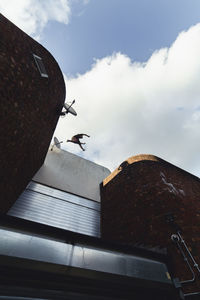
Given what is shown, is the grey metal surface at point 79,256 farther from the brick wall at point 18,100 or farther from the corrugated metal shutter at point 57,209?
the corrugated metal shutter at point 57,209

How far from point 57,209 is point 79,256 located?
3971 mm

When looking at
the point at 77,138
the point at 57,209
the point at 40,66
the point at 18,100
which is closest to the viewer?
the point at 18,100

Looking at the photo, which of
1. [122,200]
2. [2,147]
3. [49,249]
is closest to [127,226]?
[122,200]

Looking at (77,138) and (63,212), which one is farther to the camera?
(77,138)

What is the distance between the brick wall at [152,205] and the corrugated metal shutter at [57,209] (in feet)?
2.22

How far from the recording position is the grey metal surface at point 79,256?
263 centimetres

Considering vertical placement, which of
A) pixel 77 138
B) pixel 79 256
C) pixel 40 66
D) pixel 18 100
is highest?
pixel 77 138

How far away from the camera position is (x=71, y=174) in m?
9.09

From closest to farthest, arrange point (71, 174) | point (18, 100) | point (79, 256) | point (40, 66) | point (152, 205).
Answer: point (79, 256)
point (18, 100)
point (152, 205)
point (40, 66)
point (71, 174)

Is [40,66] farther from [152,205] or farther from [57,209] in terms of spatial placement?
[152,205]

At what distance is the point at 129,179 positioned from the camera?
6680mm

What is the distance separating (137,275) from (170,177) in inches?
153

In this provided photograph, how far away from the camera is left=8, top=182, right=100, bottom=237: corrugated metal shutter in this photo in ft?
19.5

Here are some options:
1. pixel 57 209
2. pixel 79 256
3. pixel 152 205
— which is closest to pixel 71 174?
pixel 57 209
